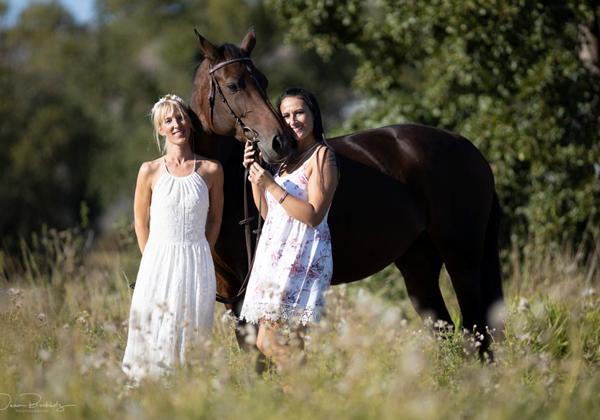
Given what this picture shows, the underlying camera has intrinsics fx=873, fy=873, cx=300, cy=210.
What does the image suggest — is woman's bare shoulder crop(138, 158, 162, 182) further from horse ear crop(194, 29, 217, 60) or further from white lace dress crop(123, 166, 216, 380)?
horse ear crop(194, 29, 217, 60)

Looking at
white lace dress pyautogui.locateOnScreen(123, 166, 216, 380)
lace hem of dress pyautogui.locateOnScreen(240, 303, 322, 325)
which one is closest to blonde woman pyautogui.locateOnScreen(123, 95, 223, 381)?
white lace dress pyautogui.locateOnScreen(123, 166, 216, 380)

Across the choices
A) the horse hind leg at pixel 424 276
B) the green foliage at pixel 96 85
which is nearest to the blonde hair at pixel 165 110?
the horse hind leg at pixel 424 276

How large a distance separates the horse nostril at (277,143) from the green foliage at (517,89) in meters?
4.66

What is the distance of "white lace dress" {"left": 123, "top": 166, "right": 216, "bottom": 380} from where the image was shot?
4.25 metres

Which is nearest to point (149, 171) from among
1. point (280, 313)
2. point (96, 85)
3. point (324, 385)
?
point (280, 313)

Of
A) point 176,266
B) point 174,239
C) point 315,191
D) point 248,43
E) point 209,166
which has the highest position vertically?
point 248,43

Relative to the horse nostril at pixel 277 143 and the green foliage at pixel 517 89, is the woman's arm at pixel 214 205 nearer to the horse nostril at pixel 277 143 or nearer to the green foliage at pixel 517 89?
the horse nostril at pixel 277 143

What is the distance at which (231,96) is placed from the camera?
484 centimetres

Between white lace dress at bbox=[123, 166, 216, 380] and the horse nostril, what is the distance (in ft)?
1.33

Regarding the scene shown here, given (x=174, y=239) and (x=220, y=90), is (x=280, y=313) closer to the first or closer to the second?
(x=174, y=239)

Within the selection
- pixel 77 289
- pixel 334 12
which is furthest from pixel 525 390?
pixel 334 12

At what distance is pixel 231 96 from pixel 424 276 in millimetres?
2207

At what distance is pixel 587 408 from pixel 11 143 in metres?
24.9

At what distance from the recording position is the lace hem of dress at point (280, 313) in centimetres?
423
